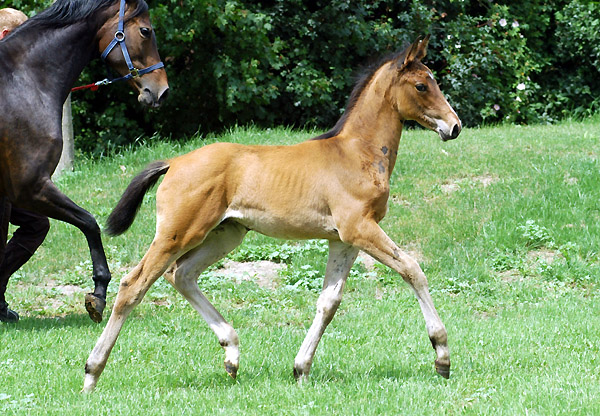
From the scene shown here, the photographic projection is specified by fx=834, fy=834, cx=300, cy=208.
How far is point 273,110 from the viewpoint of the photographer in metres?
16.3

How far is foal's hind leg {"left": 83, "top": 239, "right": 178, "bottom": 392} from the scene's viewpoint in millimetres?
5043

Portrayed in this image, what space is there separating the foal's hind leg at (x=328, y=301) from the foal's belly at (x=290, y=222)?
20 centimetres

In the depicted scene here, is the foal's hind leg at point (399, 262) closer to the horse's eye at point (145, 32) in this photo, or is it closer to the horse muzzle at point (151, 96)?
the horse muzzle at point (151, 96)

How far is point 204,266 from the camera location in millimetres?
5555

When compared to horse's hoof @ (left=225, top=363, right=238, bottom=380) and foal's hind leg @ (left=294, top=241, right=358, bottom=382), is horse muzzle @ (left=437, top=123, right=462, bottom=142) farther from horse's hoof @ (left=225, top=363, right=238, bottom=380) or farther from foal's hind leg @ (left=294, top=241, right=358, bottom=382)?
horse's hoof @ (left=225, top=363, right=238, bottom=380)

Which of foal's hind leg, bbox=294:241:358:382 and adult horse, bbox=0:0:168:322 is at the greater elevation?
adult horse, bbox=0:0:168:322

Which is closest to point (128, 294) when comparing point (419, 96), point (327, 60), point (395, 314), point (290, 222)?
point (290, 222)

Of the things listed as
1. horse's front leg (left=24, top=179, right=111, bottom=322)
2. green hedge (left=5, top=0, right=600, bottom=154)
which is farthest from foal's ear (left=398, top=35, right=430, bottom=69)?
green hedge (left=5, top=0, right=600, bottom=154)

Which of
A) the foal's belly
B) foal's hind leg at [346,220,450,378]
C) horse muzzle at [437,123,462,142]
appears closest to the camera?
foal's hind leg at [346,220,450,378]

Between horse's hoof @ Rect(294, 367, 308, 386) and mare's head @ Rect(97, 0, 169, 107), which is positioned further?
mare's head @ Rect(97, 0, 169, 107)

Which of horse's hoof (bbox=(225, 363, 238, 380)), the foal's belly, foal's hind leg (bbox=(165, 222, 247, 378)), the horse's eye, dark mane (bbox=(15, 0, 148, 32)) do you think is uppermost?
dark mane (bbox=(15, 0, 148, 32))

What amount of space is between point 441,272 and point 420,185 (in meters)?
2.26

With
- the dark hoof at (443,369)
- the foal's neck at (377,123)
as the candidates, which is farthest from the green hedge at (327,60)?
the dark hoof at (443,369)

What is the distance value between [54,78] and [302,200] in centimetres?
265
